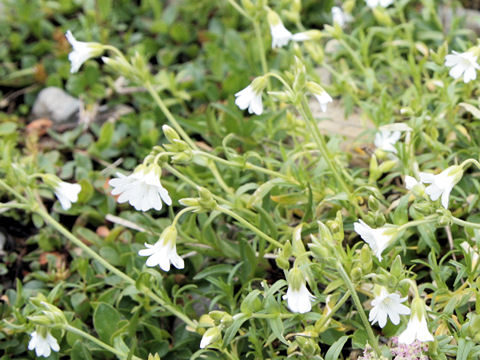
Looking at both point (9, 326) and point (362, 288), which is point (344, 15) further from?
point (9, 326)

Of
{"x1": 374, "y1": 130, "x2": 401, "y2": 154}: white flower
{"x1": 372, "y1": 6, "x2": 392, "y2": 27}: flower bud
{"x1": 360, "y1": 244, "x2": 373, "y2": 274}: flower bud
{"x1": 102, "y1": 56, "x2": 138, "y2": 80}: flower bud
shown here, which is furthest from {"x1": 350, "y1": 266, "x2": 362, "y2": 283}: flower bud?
{"x1": 372, "y1": 6, "x2": 392, "y2": 27}: flower bud

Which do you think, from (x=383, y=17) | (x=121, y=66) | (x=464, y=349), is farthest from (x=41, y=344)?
(x=383, y=17)

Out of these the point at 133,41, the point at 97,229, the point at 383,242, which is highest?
the point at 383,242

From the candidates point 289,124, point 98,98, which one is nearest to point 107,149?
point 98,98

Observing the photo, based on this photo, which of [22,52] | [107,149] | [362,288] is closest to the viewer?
[362,288]

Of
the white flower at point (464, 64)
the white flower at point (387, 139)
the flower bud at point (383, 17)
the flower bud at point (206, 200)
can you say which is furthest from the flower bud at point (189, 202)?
the flower bud at point (383, 17)

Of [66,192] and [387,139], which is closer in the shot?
[66,192]

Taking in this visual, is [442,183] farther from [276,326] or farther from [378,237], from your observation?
[276,326]

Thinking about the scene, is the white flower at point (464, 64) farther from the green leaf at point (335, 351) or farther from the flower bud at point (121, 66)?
the flower bud at point (121, 66)
